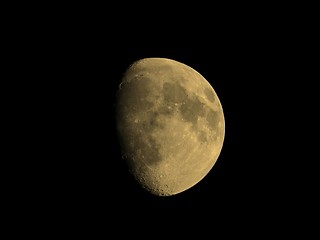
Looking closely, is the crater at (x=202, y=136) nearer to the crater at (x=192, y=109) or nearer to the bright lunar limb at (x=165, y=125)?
the bright lunar limb at (x=165, y=125)

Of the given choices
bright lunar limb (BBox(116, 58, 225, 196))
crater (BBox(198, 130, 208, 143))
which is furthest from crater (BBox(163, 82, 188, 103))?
crater (BBox(198, 130, 208, 143))

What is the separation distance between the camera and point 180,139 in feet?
13.9

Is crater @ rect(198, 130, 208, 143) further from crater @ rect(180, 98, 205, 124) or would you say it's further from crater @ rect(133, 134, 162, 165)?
crater @ rect(133, 134, 162, 165)

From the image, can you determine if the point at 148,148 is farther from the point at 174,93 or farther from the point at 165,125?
the point at 174,93

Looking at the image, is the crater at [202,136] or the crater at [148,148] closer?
the crater at [148,148]

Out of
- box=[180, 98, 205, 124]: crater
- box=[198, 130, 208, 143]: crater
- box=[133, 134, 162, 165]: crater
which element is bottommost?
box=[133, 134, 162, 165]: crater

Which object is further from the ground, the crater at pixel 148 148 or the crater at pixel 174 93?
the crater at pixel 174 93

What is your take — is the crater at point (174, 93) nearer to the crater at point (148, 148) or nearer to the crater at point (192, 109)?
the crater at point (192, 109)

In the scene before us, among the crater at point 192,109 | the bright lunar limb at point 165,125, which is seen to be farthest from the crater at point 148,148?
the crater at point 192,109

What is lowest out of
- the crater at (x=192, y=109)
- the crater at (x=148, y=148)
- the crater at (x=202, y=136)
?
the crater at (x=148, y=148)

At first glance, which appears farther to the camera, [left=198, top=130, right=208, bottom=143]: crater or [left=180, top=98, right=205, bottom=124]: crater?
[left=198, top=130, right=208, bottom=143]: crater

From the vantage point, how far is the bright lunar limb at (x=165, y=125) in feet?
13.7

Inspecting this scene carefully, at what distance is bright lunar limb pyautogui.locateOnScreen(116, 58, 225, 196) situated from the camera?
4168mm

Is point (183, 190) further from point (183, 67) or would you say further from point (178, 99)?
point (183, 67)
